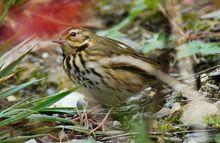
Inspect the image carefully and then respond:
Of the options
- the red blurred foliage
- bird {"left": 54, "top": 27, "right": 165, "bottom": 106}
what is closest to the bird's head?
bird {"left": 54, "top": 27, "right": 165, "bottom": 106}

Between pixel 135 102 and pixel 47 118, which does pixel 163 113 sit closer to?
pixel 135 102

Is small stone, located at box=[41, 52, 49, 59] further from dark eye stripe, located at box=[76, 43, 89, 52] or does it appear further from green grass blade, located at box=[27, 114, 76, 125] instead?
green grass blade, located at box=[27, 114, 76, 125]

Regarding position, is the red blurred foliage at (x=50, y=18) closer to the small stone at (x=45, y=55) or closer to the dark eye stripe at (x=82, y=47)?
the dark eye stripe at (x=82, y=47)

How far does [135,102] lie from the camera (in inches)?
175

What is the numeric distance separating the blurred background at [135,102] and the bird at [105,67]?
12cm

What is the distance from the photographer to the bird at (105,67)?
3949 mm

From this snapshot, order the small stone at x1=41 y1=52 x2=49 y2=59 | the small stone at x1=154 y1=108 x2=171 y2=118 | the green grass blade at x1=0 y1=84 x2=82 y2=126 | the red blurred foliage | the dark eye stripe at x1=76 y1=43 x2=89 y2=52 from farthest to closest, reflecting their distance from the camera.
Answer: the small stone at x1=41 y1=52 x2=49 y2=59, the dark eye stripe at x1=76 y1=43 x2=89 y2=52, the small stone at x1=154 y1=108 x2=171 y2=118, the green grass blade at x1=0 y1=84 x2=82 y2=126, the red blurred foliage

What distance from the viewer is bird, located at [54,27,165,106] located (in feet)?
13.0

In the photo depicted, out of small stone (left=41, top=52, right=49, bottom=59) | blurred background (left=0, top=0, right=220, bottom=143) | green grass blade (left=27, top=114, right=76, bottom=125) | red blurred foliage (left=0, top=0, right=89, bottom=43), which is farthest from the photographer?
small stone (left=41, top=52, right=49, bottom=59)

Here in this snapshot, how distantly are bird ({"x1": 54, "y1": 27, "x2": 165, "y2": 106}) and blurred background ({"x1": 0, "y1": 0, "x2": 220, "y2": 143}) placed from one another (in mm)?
123

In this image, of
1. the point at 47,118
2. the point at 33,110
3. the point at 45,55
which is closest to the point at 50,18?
the point at 33,110

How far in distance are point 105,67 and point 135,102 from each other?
0.53 meters

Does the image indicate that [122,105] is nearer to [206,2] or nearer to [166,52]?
[166,52]

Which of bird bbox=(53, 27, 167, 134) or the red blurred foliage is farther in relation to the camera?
bird bbox=(53, 27, 167, 134)
